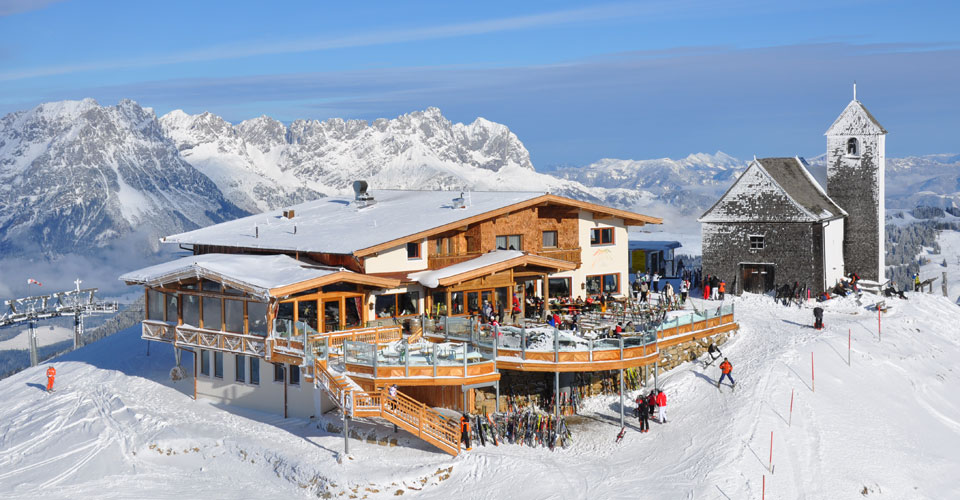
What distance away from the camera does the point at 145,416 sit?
3647 cm

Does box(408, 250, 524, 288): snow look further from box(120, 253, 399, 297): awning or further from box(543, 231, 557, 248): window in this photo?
box(543, 231, 557, 248): window

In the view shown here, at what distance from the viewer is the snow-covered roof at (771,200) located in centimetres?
5175

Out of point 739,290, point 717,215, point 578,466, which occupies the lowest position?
point 578,466

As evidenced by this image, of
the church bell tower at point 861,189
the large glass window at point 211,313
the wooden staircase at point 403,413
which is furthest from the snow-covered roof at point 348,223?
the church bell tower at point 861,189

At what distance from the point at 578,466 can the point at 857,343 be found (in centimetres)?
1792

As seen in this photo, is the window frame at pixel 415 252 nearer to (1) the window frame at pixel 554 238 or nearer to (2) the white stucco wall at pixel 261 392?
(2) the white stucco wall at pixel 261 392

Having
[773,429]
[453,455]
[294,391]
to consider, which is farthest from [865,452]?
[294,391]

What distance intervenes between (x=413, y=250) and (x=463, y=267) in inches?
92.2

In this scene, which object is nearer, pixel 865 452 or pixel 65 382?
pixel 865 452

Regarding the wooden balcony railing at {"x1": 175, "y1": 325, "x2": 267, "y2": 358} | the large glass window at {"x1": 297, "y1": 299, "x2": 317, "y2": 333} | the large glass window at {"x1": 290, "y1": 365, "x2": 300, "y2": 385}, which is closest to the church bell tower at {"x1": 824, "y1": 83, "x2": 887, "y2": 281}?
the large glass window at {"x1": 297, "y1": 299, "x2": 317, "y2": 333}

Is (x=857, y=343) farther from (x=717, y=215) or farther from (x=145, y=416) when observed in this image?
(x=145, y=416)

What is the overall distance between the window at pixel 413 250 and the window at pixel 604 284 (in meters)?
10.7

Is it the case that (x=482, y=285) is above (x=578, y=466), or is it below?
above

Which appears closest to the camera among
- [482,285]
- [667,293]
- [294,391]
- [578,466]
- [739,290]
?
[578,466]
